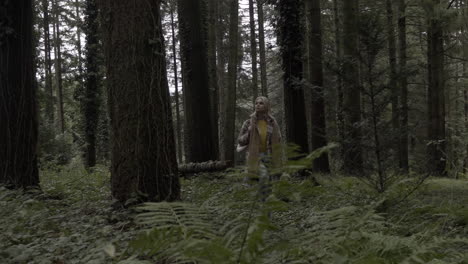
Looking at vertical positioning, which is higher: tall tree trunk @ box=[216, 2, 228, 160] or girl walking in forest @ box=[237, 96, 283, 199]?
tall tree trunk @ box=[216, 2, 228, 160]

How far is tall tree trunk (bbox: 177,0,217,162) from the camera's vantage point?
11656mm

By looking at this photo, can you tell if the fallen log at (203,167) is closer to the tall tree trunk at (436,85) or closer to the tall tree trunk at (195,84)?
the tall tree trunk at (195,84)

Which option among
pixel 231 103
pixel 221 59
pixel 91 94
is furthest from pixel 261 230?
pixel 221 59

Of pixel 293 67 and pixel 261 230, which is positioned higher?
pixel 293 67

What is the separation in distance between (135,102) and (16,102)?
366cm

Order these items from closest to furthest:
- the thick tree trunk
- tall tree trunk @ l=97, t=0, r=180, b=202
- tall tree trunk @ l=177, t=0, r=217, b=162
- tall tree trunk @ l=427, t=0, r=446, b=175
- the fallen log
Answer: tall tree trunk @ l=97, t=0, r=180, b=202 < the fallen log < the thick tree trunk < tall tree trunk @ l=177, t=0, r=217, b=162 < tall tree trunk @ l=427, t=0, r=446, b=175

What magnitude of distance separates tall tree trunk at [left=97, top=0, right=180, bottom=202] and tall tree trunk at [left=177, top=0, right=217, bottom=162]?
5.91 m

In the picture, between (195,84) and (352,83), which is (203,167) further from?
(352,83)

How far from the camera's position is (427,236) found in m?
3.31

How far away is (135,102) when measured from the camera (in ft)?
18.3

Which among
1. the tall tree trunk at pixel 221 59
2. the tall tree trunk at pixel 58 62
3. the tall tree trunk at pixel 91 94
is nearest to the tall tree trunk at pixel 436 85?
the tall tree trunk at pixel 221 59

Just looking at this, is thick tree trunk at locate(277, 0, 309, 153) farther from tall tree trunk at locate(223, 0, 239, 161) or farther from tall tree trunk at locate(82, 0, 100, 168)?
tall tree trunk at locate(82, 0, 100, 168)

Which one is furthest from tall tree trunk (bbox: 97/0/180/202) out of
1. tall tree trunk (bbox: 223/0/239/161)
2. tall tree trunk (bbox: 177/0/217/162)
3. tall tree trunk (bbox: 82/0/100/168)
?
tall tree trunk (bbox: 82/0/100/168)

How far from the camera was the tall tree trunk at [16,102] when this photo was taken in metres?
7.77
